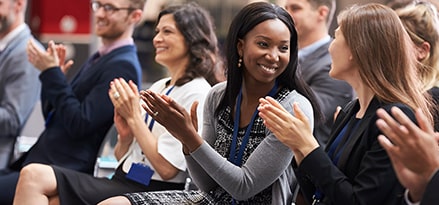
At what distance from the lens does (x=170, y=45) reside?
3.28 metres

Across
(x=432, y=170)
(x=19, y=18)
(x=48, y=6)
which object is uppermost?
(x=432, y=170)

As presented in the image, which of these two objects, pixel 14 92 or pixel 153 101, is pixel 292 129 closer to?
pixel 153 101

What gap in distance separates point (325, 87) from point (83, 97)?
46.9 inches

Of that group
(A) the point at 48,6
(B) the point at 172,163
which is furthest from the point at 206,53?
(A) the point at 48,6

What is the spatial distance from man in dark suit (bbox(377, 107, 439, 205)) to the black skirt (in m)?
1.47

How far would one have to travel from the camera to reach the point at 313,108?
8.76 ft

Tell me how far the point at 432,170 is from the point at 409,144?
0.36 feet

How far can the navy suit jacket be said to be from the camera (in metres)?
3.52

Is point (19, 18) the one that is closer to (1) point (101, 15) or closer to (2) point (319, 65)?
(1) point (101, 15)

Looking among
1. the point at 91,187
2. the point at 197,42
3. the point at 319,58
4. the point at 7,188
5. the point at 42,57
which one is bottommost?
the point at 7,188

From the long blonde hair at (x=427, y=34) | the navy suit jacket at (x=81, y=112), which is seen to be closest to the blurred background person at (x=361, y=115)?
the long blonde hair at (x=427, y=34)

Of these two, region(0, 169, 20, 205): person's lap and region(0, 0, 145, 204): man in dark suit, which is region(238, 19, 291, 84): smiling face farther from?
region(0, 169, 20, 205): person's lap

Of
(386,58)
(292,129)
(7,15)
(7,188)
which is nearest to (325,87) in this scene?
(386,58)

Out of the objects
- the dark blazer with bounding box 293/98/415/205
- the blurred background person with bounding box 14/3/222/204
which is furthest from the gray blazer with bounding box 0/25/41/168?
the dark blazer with bounding box 293/98/415/205
